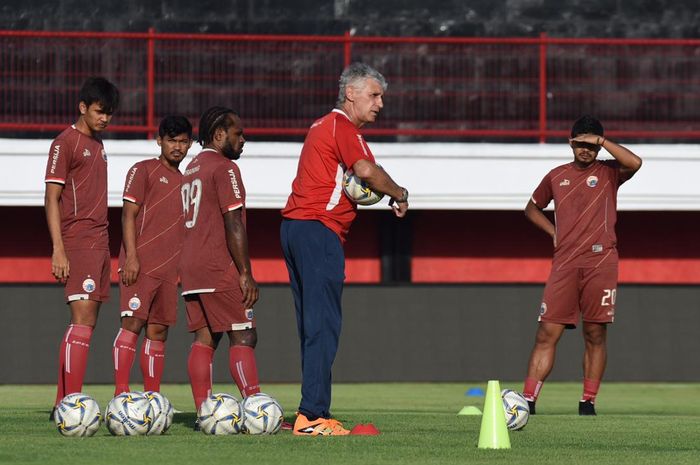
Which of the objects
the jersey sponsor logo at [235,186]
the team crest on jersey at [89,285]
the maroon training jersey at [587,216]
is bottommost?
the team crest on jersey at [89,285]

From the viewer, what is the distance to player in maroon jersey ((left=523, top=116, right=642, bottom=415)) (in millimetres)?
10195

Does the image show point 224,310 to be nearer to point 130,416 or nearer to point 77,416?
Answer: point 130,416

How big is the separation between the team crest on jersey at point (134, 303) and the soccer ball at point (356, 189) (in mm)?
2036

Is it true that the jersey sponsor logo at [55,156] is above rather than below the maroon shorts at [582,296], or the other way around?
above

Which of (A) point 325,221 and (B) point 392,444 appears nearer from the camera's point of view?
(B) point 392,444

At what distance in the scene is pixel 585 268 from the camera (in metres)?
10.2

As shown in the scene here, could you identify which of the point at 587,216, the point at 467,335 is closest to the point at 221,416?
the point at 587,216

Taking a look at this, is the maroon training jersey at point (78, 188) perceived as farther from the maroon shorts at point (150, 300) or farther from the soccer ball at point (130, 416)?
the soccer ball at point (130, 416)

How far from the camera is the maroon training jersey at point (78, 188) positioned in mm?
8656

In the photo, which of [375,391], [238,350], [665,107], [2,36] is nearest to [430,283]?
[375,391]

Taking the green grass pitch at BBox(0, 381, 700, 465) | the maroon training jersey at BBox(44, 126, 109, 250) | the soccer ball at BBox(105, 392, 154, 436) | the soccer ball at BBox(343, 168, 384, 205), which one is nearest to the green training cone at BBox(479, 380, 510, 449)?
the green grass pitch at BBox(0, 381, 700, 465)

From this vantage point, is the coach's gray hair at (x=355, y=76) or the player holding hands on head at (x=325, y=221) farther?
the coach's gray hair at (x=355, y=76)

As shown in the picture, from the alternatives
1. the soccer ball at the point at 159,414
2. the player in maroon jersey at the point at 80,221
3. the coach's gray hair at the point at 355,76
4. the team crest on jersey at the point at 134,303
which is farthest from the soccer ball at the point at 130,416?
the coach's gray hair at the point at 355,76

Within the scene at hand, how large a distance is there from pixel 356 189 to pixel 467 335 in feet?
31.4
